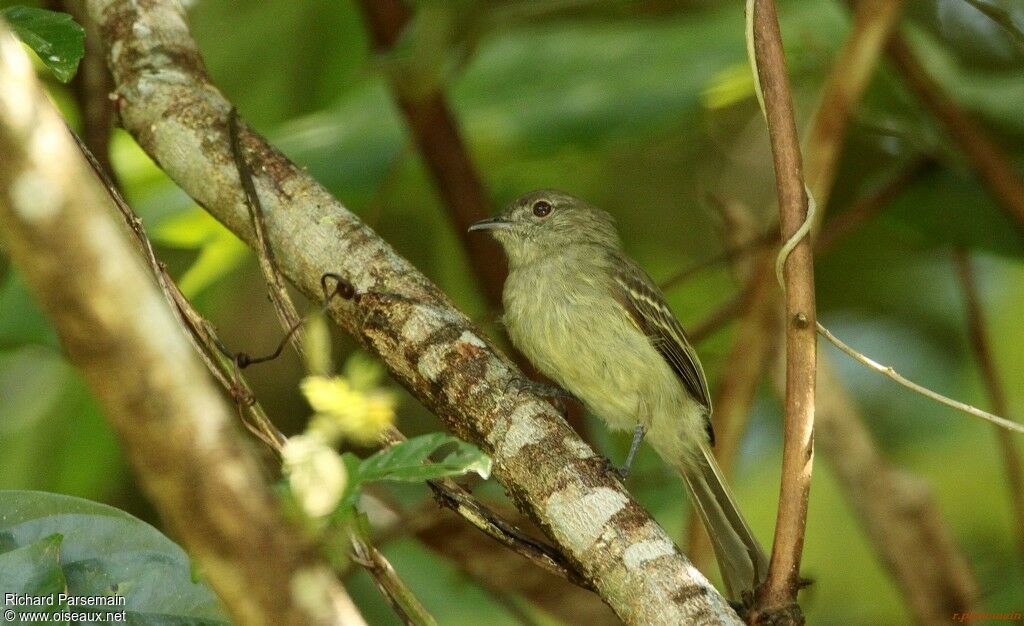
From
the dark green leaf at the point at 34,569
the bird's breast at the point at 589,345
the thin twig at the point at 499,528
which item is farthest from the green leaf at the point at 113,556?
the bird's breast at the point at 589,345

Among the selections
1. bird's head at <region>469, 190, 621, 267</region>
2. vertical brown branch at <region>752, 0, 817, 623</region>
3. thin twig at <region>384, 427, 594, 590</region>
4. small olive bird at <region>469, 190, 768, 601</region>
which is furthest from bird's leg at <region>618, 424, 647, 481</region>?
vertical brown branch at <region>752, 0, 817, 623</region>

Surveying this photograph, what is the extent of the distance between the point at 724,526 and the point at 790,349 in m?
1.71

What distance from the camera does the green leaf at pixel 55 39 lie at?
2680 millimetres

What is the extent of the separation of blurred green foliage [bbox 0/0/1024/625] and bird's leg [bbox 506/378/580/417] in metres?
0.64

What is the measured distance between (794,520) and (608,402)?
1984mm

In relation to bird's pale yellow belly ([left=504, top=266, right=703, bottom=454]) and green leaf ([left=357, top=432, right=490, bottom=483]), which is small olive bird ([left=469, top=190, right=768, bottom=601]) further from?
green leaf ([left=357, top=432, right=490, bottom=483])

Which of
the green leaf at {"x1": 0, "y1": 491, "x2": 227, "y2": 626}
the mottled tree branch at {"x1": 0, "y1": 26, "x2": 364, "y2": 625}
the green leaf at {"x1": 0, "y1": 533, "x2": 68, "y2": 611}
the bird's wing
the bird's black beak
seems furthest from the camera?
the bird's black beak

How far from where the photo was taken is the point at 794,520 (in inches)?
100

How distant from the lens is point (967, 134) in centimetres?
468

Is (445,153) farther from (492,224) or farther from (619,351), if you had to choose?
(619,351)

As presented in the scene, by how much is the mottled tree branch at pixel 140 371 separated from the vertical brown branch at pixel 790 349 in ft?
A: 4.54

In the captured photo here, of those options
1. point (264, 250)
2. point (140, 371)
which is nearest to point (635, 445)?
point (264, 250)

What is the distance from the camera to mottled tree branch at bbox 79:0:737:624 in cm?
250

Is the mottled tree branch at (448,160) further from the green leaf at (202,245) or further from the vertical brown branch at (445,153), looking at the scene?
the green leaf at (202,245)
